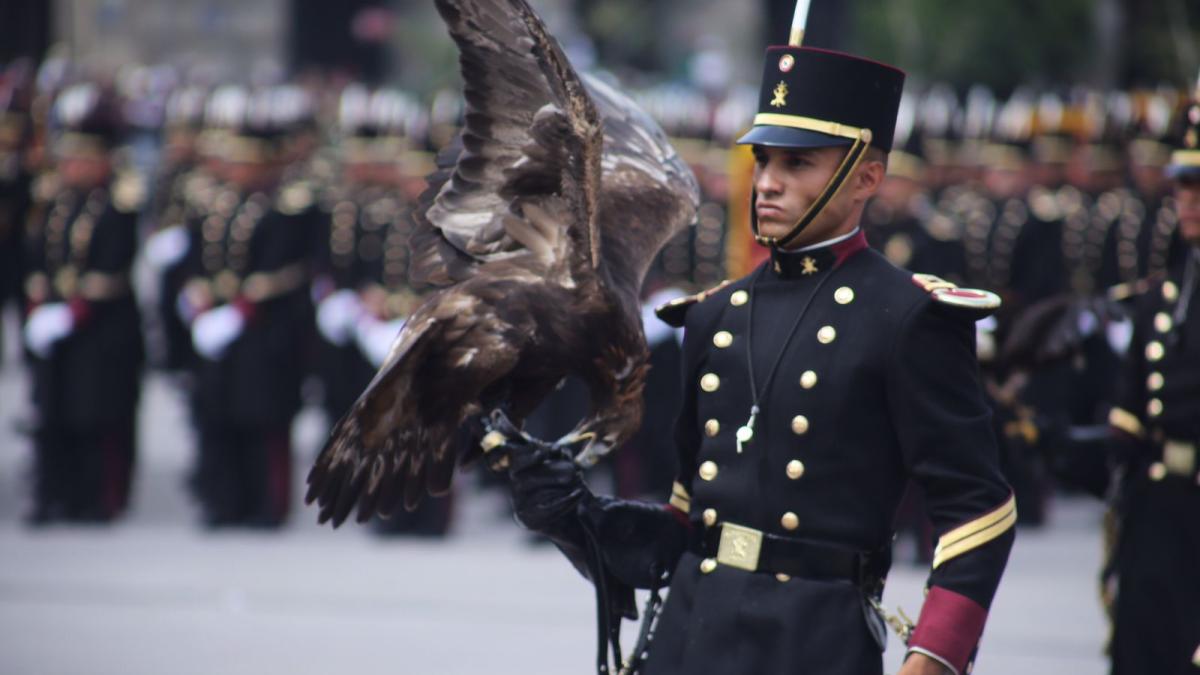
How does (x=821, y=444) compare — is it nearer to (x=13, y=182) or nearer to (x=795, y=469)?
(x=795, y=469)

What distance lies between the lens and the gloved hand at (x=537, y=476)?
11.2ft

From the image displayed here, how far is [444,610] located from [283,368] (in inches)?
103

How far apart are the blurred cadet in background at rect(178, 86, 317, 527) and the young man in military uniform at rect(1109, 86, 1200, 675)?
249 inches

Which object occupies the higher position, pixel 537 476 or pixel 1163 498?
pixel 537 476

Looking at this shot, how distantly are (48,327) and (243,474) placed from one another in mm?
1370

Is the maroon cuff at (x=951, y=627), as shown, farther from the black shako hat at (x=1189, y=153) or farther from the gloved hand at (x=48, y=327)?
the gloved hand at (x=48, y=327)

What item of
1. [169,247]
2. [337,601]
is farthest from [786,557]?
[169,247]

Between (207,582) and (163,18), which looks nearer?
(207,582)

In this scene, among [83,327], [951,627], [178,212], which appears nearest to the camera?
[951,627]

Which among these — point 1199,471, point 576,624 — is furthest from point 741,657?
point 576,624

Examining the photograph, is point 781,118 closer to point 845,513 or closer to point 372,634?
point 845,513

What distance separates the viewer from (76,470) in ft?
34.6

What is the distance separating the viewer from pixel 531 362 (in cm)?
366

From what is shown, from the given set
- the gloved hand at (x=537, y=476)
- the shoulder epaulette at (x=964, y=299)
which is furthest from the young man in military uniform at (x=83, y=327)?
the shoulder epaulette at (x=964, y=299)
